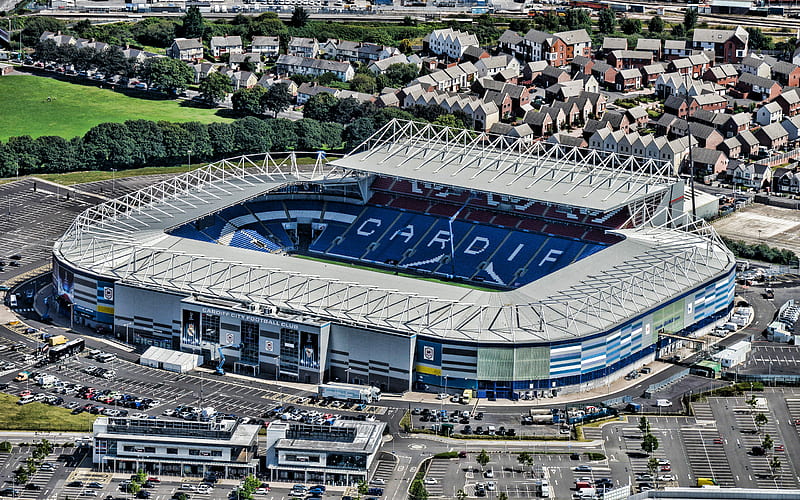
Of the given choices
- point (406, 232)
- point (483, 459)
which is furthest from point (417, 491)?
point (406, 232)

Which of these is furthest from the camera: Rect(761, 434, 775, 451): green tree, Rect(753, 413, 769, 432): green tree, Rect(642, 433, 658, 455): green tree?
Rect(753, 413, 769, 432): green tree

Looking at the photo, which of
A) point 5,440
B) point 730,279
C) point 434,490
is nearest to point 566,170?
point 730,279

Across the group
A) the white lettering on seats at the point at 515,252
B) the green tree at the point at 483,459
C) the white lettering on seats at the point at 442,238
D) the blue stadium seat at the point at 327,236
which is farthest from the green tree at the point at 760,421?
the blue stadium seat at the point at 327,236

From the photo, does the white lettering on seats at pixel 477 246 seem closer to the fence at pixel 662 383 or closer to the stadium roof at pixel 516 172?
the stadium roof at pixel 516 172

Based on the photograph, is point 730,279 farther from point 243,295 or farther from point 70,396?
point 70,396

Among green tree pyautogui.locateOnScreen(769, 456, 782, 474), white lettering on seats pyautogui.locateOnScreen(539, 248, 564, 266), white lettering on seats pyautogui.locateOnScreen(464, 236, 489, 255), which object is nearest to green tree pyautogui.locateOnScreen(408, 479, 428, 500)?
green tree pyautogui.locateOnScreen(769, 456, 782, 474)

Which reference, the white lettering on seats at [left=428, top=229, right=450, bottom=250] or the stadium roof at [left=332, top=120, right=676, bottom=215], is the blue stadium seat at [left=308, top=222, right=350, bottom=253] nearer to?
the stadium roof at [left=332, top=120, right=676, bottom=215]
